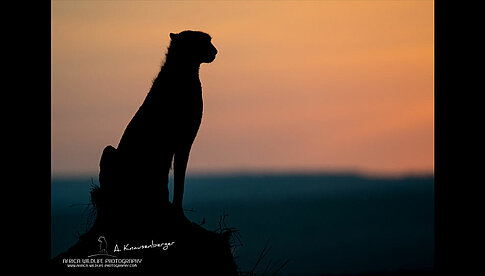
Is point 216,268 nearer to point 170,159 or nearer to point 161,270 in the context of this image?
point 161,270

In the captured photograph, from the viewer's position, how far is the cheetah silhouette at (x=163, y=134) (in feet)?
23.6

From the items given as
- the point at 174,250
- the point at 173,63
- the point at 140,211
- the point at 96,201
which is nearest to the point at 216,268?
the point at 174,250

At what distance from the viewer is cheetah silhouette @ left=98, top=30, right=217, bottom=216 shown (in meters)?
7.20

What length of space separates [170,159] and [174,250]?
109cm

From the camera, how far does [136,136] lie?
23.7ft

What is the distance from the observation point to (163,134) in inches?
289
